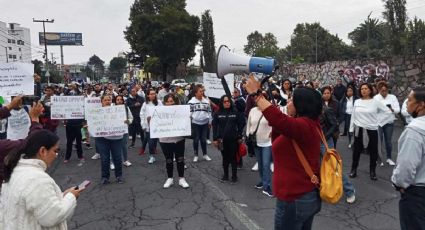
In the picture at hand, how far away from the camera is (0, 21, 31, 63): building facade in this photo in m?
97.8

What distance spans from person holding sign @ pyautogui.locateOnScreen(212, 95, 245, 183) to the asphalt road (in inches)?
14.7

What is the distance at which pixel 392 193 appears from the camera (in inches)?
232

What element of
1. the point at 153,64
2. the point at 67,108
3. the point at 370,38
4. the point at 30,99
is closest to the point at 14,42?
the point at 153,64

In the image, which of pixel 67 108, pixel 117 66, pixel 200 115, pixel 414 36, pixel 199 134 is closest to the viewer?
pixel 200 115

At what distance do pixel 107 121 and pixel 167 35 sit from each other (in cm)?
4075

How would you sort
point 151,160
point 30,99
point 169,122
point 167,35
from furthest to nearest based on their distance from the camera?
point 167,35 → point 151,160 → point 169,122 → point 30,99

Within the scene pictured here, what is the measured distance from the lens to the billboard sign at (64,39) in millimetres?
88000

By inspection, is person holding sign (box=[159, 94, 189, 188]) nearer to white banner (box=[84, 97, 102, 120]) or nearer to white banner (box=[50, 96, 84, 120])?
white banner (box=[84, 97, 102, 120])

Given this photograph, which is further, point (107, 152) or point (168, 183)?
point (107, 152)

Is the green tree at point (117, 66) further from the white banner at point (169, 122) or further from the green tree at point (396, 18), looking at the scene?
the white banner at point (169, 122)

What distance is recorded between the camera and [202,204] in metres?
5.69

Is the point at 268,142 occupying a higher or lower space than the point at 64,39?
lower

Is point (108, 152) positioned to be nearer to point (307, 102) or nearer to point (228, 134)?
point (228, 134)

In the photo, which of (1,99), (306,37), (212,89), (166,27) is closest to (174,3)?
(166,27)
